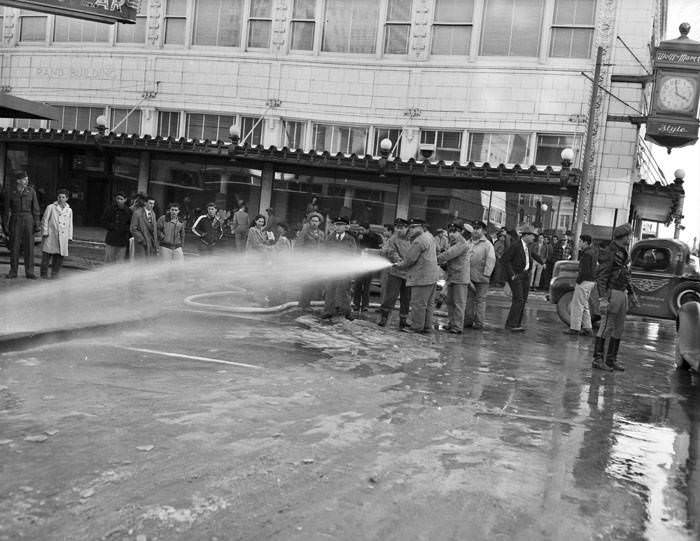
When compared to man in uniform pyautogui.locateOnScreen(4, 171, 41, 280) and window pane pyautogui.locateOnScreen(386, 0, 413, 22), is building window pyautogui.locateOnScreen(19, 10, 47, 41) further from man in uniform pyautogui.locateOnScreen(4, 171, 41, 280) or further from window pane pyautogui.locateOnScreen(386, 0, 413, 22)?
man in uniform pyautogui.locateOnScreen(4, 171, 41, 280)

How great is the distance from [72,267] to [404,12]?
15.0 metres

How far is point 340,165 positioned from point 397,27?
568 cm

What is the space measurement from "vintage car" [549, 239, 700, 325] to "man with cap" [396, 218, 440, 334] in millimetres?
4619

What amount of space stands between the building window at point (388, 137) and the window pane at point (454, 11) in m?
4.02

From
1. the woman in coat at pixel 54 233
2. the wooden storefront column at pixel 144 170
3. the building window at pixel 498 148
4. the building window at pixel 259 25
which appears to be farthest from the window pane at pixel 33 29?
the woman in coat at pixel 54 233

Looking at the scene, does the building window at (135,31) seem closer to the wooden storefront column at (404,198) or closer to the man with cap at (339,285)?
the wooden storefront column at (404,198)

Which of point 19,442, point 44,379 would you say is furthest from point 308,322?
point 19,442

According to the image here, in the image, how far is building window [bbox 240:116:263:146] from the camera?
88.3 feet

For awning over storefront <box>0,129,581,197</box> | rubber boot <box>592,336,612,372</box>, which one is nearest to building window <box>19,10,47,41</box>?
awning over storefront <box>0,129,581,197</box>

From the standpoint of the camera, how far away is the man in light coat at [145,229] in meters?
14.2

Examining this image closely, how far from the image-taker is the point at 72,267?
1709 cm

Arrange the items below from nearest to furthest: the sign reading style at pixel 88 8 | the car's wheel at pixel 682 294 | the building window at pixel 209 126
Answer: the sign reading style at pixel 88 8 → the car's wheel at pixel 682 294 → the building window at pixel 209 126

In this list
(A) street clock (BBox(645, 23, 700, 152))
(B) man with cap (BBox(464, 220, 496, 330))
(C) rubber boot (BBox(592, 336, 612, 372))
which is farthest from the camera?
(A) street clock (BBox(645, 23, 700, 152))

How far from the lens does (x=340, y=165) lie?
24250 millimetres
